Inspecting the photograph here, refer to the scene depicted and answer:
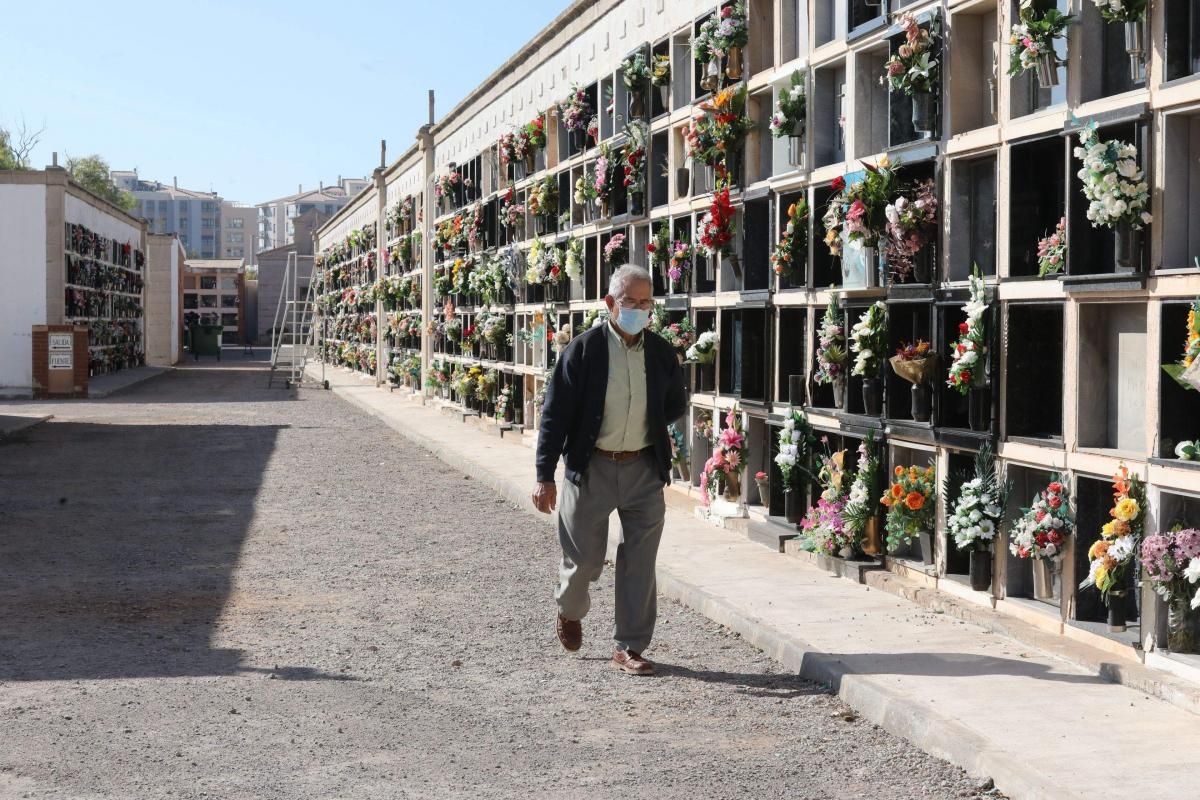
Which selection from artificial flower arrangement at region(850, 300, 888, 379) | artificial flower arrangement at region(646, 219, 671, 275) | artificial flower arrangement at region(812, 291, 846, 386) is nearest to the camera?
artificial flower arrangement at region(850, 300, 888, 379)

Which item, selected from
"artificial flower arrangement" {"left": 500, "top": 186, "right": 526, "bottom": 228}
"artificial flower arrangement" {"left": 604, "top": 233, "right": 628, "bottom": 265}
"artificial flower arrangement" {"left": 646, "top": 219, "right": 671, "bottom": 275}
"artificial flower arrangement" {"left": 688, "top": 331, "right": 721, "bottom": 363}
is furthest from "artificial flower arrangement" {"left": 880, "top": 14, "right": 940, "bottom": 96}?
"artificial flower arrangement" {"left": 500, "top": 186, "right": 526, "bottom": 228}

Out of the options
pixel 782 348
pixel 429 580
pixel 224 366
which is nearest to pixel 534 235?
pixel 782 348

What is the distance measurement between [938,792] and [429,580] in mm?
3955

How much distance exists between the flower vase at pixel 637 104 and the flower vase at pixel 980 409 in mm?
5568

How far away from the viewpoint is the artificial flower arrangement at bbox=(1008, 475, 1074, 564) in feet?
18.2

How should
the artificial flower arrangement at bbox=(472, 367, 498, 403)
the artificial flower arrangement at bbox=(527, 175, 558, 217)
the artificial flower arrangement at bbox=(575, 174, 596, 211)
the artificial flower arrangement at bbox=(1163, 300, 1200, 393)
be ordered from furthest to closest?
1. the artificial flower arrangement at bbox=(472, 367, 498, 403)
2. the artificial flower arrangement at bbox=(527, 175, 558, 217)
3. the artificial flower arrangement at bbox=(575, 174, 596, 211)
4. the artificial flower arrangement at bbox=(1163, 300, 1200, 393)

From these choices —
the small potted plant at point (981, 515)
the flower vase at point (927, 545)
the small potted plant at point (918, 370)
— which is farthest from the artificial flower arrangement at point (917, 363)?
the flower vase at point (927, 545)

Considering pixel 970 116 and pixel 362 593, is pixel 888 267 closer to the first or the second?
pixel 970 116

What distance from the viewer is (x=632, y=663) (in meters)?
5.57

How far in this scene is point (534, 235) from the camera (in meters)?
15.5

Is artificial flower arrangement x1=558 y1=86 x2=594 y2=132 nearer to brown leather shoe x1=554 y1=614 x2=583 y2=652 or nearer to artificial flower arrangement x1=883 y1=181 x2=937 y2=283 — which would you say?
artificial flower arrangement x1=883 y1=181 x2=937 y2=283

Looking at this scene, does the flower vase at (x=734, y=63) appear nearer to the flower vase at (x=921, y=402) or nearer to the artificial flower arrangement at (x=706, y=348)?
the artificial flower arrangement at (x=706, y=348)

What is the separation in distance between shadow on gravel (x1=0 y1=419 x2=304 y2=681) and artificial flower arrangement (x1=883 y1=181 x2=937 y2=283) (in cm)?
326

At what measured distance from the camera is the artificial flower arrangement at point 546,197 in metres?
14.2
